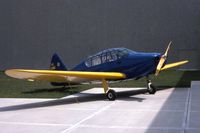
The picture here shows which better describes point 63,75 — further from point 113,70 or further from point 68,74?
point 113,70

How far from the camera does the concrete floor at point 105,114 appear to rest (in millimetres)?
9344

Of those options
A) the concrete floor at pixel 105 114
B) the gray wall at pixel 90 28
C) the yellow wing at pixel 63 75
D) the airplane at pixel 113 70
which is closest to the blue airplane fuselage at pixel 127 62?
the airplane at pixel 113 70

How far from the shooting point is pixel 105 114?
11242 mm

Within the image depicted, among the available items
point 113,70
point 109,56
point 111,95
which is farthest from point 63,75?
point 109,56

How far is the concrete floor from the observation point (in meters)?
9.34

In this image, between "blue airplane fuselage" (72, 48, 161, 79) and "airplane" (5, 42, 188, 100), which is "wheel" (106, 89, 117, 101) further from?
"blue airplane fuselage" (72, 48, 161, 79)

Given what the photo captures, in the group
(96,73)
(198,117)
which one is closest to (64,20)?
(96,73)

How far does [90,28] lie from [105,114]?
23529mm

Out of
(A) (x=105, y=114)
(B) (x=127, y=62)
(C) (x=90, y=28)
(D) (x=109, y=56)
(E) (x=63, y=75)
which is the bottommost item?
(A) (x=105, y=114)

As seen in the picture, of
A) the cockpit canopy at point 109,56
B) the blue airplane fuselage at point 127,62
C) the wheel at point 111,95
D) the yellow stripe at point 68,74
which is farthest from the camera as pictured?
the cockpit canopy at point 109,56

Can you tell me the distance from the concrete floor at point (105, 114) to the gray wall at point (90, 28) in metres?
17.0

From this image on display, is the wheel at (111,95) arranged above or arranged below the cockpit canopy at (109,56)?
below

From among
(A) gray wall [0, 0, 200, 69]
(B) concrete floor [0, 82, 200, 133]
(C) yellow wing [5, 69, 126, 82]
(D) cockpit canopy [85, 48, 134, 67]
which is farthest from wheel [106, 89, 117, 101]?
(A) gray wall [0, 0, 200, 69]

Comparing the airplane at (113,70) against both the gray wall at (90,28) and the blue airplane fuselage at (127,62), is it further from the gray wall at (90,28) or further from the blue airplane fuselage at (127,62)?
the gray wall at (90,28)
